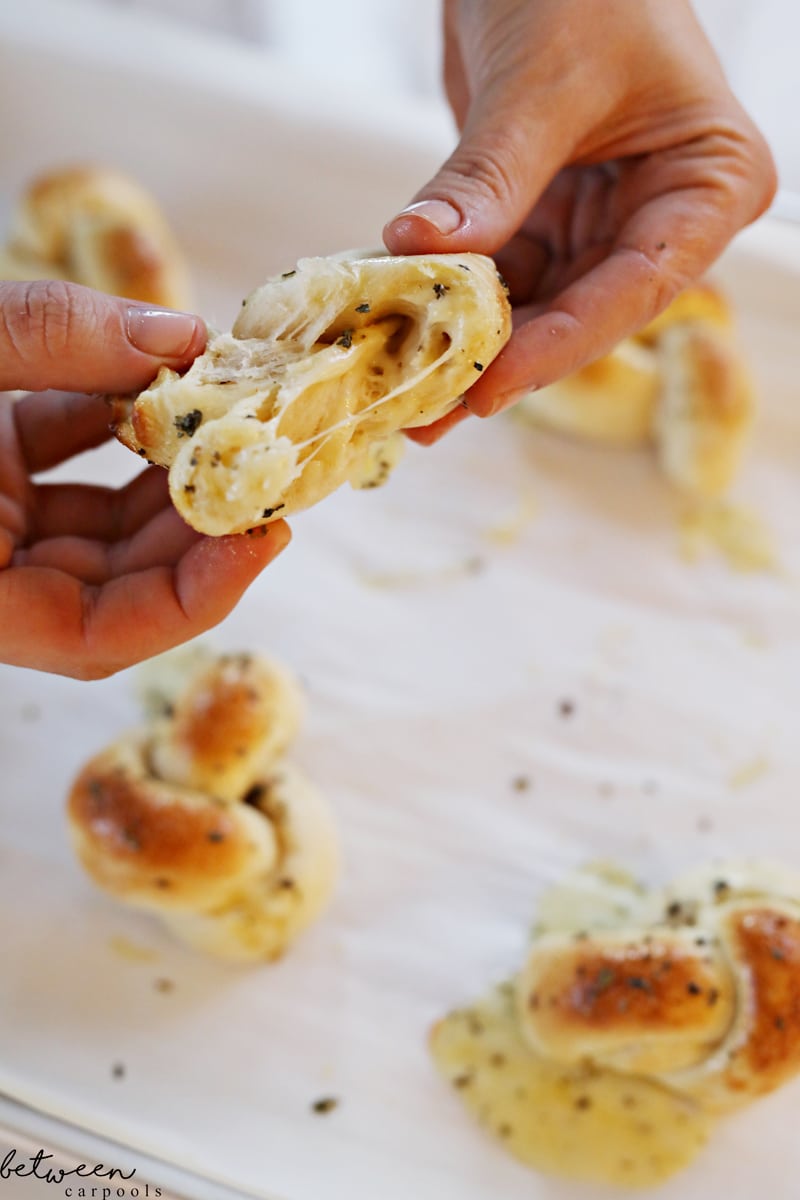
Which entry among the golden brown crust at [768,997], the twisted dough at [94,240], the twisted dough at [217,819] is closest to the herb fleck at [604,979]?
the golden brown crust at [768,997]

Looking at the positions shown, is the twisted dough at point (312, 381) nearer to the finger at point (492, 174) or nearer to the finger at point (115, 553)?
the finger at point (492, 174)

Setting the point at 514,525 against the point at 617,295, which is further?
the point at 514,525

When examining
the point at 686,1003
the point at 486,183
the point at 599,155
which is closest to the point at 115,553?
the point at 486,183

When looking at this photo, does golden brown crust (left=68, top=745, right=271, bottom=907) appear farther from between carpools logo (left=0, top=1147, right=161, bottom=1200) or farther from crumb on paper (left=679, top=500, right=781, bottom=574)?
crumb on paper (left=679, top=500, right=781, bottom=574)

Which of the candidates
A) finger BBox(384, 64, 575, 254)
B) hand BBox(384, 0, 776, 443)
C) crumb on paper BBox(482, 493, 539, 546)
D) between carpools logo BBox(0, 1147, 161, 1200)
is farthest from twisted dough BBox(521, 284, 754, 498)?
between carpools logo BBox(0, 1147, 161, 1200)

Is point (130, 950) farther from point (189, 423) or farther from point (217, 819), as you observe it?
point (189, 423)

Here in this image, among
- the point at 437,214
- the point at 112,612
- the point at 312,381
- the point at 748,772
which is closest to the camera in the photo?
the point at 312,381
